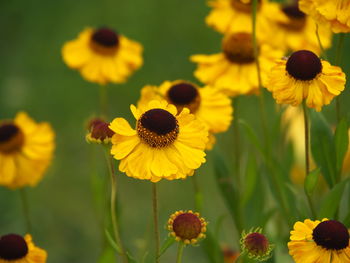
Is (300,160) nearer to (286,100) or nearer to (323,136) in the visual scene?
(323,136)

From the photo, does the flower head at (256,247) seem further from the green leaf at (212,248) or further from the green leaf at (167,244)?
the green leaf at (212,248)

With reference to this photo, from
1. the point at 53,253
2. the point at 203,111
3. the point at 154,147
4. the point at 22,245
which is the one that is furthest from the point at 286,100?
the point at 53,253

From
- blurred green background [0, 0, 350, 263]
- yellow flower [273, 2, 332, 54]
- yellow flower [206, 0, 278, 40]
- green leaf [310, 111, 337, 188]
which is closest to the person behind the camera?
green leaf [310, 111, 337, 188]

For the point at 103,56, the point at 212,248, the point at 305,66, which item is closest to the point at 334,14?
the point at 305,66

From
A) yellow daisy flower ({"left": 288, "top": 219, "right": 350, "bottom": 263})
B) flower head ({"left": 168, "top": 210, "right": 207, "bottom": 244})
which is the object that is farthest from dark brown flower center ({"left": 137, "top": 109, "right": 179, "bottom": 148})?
yellow daisy flower ({"left": 288, "top": 219, "right": 350, "bottom": 263})

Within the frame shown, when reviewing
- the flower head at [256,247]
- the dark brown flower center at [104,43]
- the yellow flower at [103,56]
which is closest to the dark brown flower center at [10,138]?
the yellow flower at [103,56]

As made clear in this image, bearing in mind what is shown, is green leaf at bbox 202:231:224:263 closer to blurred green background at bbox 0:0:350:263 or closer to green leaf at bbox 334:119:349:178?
green leaf at bbox 334:119:349:178
